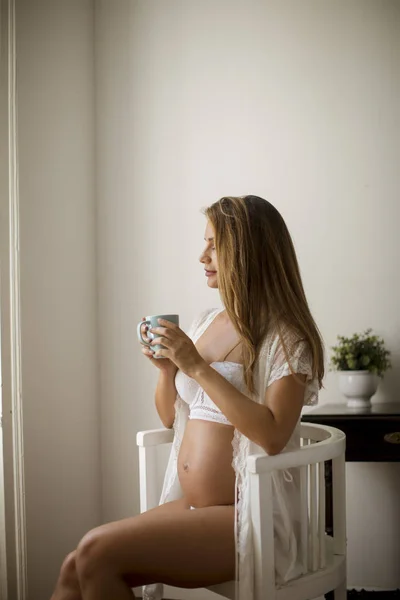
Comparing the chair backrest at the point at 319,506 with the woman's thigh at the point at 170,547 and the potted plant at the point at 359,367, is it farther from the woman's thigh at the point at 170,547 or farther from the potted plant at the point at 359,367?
the potted plant at the point at 359,367

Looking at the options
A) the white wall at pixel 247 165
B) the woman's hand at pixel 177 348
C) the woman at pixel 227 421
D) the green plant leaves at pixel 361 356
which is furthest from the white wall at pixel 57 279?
the green plant leaves at pixel 361 356

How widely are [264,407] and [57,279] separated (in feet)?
3.98

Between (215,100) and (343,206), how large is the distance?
653 mm

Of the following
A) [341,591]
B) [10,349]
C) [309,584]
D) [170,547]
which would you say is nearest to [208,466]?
[170,547]

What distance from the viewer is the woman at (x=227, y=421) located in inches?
54.3

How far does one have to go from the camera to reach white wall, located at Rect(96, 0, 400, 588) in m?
2.58

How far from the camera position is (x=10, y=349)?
204 centimetres

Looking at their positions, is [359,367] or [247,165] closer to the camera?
[359,367]

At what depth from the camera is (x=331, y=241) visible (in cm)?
262

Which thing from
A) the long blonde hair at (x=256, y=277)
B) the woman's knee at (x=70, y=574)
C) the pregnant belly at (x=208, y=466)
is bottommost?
the woman's knee at (x=70, y=574)

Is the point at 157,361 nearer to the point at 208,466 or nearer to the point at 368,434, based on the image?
the point at 208,466

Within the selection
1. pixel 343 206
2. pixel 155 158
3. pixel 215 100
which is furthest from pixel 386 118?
pixel 155 158

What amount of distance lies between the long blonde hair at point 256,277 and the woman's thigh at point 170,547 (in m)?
0.33

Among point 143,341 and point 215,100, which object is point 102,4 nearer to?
point 215,100
